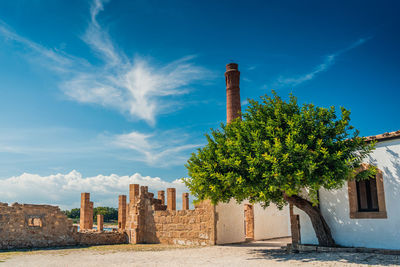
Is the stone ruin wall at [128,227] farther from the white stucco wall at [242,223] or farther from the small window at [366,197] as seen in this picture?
the small window at [366,197]

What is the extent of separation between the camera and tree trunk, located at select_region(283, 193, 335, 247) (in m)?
12.9

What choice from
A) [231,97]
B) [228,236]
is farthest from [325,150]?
[231,97]

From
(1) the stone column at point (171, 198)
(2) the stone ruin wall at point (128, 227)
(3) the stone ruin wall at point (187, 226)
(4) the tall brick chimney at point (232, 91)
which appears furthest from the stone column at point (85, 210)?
(4) the tall brick chimney at point (232, 91)

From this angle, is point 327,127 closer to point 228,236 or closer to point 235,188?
point 235,188

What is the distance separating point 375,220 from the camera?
12.2 meters

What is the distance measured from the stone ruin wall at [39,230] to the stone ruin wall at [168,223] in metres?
1.97

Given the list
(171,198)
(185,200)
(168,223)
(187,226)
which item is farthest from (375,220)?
(185,200)

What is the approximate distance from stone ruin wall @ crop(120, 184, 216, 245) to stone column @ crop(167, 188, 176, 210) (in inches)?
308

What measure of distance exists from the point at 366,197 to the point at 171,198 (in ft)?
60.9

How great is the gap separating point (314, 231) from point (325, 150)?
13.1 feet

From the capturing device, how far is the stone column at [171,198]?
94.3 feet

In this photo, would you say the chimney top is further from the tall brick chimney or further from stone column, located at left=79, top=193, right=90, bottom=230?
stone column, located at left=79, top=193, right=90, bottom=230

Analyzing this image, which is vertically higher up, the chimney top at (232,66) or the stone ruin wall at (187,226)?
the chimney top at (232,66)

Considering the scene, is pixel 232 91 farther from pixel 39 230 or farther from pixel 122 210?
pixel 122 210
